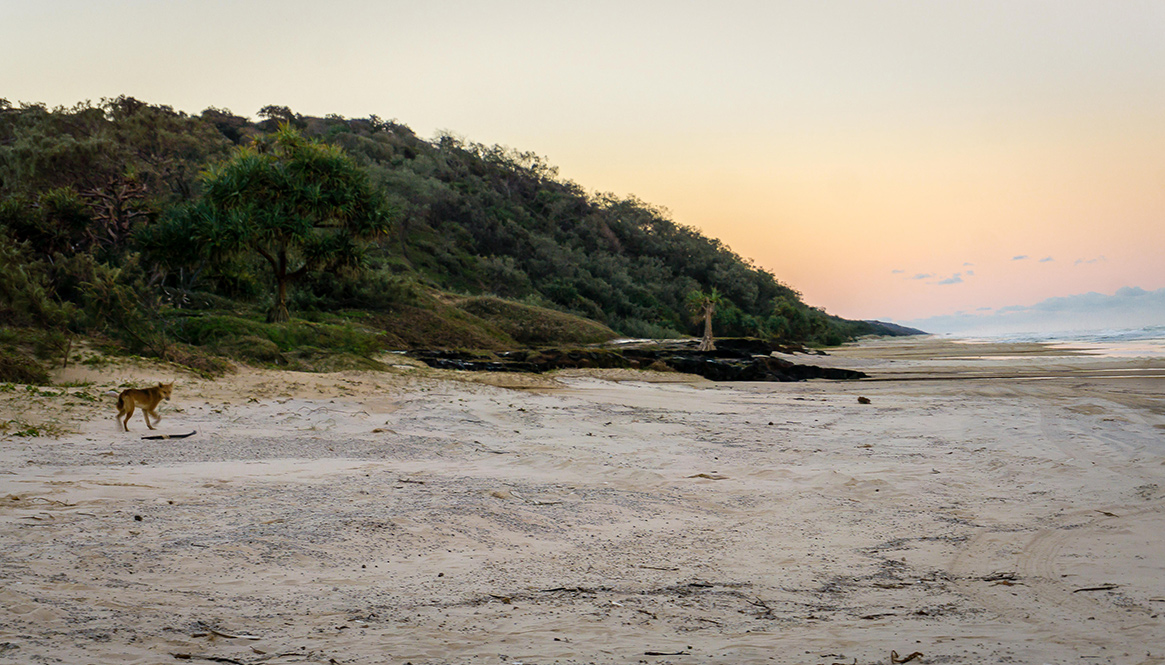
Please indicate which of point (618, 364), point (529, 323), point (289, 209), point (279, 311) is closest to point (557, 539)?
point (618, 364)

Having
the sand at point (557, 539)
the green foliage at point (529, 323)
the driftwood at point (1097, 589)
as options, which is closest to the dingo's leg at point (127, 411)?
the sand at point (557, 539)

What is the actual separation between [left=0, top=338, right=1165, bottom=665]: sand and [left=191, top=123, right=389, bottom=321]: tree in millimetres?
11341

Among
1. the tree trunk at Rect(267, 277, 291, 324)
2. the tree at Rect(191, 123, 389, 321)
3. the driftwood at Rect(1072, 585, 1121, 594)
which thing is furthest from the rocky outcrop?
the driftwood at Rect(1072, 585, 1121, 594)

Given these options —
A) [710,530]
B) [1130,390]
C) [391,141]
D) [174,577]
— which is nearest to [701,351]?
[1130,390]

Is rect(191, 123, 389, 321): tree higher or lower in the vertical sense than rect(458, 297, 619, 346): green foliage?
higher

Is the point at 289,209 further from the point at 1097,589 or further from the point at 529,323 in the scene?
the point at 1097,589

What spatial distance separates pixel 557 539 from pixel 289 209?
1854 cm

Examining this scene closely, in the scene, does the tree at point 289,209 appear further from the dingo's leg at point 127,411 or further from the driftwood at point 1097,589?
the driftwood at point 1097,589

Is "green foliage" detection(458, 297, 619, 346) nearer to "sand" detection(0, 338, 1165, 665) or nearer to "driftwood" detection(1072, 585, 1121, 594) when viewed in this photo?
"sand" detection(0, 338, 1165, 665)

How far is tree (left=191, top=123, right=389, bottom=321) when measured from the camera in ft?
63.2

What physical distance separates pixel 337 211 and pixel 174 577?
19045 millimetres

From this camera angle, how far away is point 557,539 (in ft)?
14.3

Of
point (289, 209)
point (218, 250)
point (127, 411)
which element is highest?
point (289, 209)

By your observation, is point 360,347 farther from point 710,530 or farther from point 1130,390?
point 1130,390
